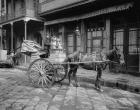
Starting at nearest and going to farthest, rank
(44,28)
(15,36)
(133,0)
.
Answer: (133,0) < (44,28) < (15,36)

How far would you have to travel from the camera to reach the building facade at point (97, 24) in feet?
35.2

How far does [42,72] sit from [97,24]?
22.8 feet

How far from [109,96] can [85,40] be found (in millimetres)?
7864

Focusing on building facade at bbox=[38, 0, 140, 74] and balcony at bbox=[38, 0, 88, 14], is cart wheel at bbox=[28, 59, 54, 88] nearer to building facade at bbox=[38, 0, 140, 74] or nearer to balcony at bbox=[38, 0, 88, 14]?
building facade at bbox=[38, 0, 140, 74]

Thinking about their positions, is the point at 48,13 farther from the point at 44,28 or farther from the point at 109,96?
the point at 109,96

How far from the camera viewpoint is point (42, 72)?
7.28 meters

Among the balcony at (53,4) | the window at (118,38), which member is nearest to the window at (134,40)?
the window at (118,38)

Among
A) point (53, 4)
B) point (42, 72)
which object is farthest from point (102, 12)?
point (42, 72)

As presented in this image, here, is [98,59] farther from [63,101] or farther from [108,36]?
[108,36]

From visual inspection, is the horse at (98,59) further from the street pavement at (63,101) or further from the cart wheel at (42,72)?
the street pavement at (63,101)

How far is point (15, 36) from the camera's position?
22250 mm

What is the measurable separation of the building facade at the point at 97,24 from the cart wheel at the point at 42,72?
550 cm

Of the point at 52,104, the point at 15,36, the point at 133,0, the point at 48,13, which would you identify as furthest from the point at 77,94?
the point at 15,36

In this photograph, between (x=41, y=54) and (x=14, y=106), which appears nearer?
(x=14, y=106)
